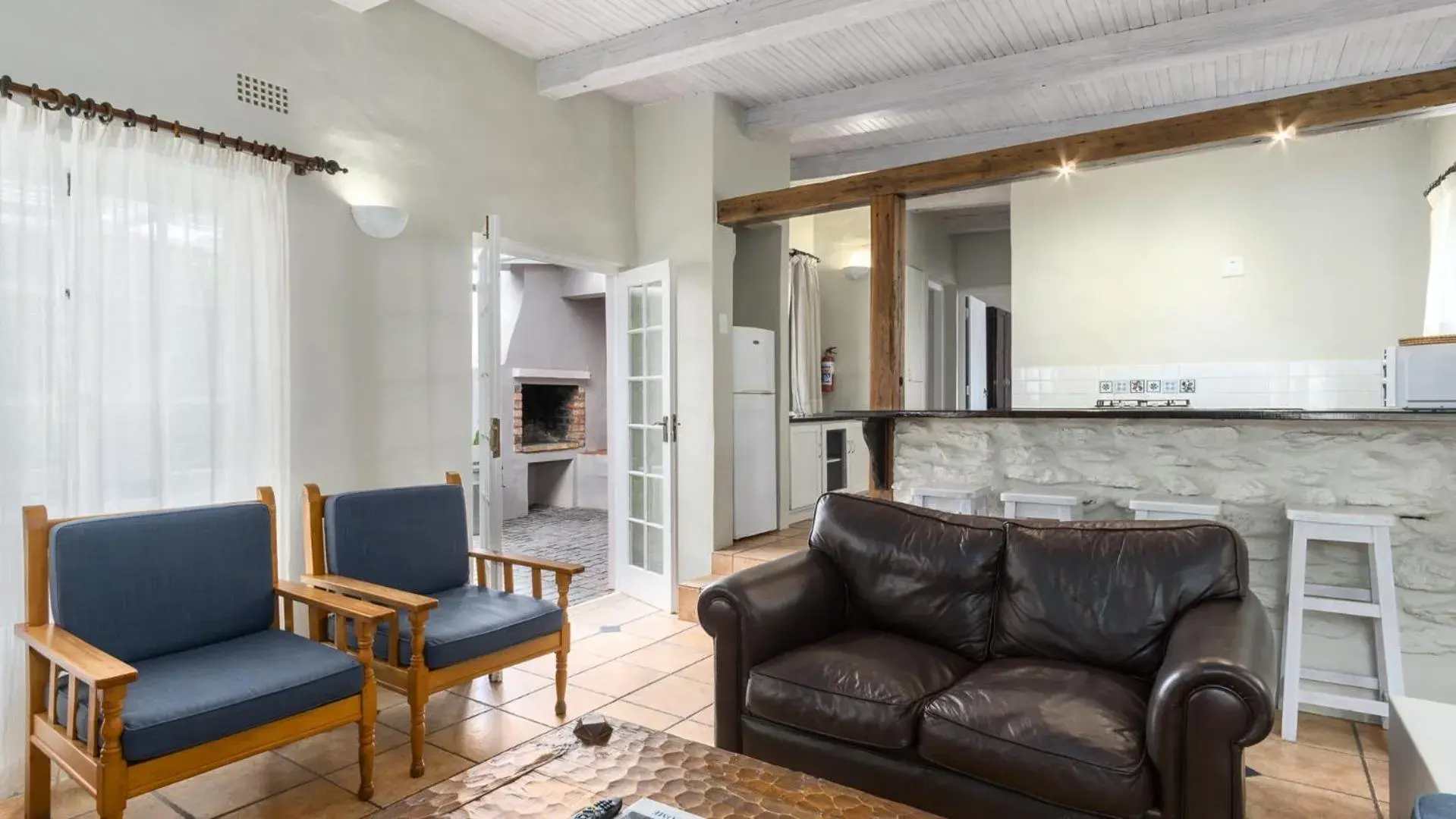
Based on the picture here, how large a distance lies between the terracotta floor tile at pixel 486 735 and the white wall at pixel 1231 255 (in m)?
4.57

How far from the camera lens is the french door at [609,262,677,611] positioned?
4.69 metres

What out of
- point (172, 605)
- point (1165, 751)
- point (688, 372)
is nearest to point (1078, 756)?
point (1165, 751)

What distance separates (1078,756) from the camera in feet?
5.98

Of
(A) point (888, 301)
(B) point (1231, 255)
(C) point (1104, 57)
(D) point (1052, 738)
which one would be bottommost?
(D) point (1052, 738)

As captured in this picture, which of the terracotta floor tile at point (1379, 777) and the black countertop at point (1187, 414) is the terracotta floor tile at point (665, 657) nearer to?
the black countertop at point (1187, 414)

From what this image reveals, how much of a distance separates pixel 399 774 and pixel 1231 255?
564cm

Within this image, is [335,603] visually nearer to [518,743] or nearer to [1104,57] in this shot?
[518,743]

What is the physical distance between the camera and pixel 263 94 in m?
3.14

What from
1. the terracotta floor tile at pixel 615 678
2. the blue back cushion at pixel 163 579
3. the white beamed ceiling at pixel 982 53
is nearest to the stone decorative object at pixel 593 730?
the blue back cushion at pixel 163 579

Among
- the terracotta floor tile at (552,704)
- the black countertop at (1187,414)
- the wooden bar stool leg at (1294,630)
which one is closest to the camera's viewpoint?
the black countertop at (1187,414)

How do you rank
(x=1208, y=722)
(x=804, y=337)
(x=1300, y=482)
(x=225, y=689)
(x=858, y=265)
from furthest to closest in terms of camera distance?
(x=858, y=265)
(x=804, y=337)
(x=1300, y=482)
(x=225, y=689)
(x=1208, y=722)

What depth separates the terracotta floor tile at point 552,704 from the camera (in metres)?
3.09

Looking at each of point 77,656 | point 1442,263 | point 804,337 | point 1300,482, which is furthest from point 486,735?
point 1442,263

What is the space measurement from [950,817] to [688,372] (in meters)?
3.24
